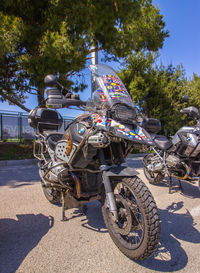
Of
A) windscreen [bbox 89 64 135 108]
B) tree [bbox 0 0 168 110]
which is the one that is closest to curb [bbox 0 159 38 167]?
tree [bbox 0 0 168 110]

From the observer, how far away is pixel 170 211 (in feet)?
9.66

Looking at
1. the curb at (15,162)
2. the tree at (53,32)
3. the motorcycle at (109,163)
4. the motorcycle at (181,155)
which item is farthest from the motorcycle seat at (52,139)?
the tree at (53,32)

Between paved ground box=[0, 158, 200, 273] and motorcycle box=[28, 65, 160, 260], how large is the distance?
7.2 inches

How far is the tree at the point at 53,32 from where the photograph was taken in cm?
764

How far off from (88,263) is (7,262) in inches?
27.5

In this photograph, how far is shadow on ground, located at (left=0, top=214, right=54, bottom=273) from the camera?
1707mm

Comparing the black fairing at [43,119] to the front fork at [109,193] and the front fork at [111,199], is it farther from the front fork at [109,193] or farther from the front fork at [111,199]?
the front fork at [111,199]

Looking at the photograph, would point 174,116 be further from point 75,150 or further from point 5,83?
point 75,150

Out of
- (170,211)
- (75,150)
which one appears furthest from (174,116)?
(75,150)

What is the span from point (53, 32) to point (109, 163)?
24.5ft

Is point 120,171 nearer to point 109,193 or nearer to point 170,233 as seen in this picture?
point 109,193

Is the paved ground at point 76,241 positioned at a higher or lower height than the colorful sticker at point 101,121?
lower

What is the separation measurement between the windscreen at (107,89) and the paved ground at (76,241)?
4.62 feet

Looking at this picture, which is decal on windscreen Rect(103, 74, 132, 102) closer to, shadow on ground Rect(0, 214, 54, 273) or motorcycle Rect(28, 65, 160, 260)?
motorcycle Rect(28, 65, 160, 260)
